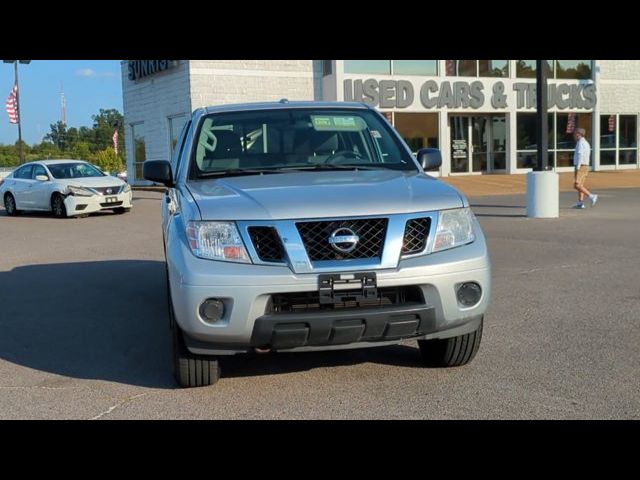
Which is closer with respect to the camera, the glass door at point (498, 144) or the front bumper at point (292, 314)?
the front bumper at point (292, 314)

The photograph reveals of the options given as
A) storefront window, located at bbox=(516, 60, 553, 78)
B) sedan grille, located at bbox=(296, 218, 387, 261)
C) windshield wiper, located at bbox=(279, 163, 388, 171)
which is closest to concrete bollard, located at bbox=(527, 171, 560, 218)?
windshield wiper, located at bbox=(279, 163, 388, 171)

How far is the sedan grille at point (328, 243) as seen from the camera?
159 inches

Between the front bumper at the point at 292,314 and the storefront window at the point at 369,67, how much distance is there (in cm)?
2402

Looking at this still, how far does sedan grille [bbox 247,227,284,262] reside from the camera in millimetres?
4031

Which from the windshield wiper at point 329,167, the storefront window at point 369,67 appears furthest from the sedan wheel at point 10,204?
the windshield wiper at point 329,167

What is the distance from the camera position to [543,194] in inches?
584

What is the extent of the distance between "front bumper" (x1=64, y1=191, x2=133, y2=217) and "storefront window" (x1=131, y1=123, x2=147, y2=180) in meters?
13.9

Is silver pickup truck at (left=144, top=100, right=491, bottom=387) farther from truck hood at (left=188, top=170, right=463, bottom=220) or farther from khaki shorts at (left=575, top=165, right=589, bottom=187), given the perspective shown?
khaki shorts at (left=575, top=165, right=589, bottom=187)

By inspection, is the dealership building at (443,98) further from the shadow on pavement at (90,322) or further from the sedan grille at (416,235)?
the sedan grille at (416,235)

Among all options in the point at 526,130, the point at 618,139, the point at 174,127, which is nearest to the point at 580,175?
the point at 526,130
